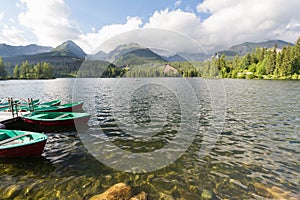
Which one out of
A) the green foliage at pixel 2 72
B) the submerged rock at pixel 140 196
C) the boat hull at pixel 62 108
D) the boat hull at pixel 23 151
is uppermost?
the green foliage at pixel 2 72

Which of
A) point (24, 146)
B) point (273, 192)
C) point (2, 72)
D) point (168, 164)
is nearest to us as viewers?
point (273, 192)

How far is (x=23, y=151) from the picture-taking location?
12.4m

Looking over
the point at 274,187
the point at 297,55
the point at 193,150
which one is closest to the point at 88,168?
the point at 193,150

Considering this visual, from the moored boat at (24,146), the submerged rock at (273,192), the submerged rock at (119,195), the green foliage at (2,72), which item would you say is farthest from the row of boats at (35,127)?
the green foliage at (2,72)

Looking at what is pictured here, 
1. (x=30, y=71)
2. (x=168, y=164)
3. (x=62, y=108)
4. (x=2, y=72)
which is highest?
(x=30, y=71)

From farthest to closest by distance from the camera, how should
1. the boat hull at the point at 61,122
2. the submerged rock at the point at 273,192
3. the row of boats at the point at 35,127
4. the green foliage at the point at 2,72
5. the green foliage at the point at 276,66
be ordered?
the green foliage at the point at 2,72, the green foliage at the point at 276,66, the boat hull at the point at 61,122, the row of boats at the point at 35,127, the submerged rock at the point at 273,192

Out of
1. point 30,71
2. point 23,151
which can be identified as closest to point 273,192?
point 23,151

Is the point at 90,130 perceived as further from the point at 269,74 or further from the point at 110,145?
the point at 269,74

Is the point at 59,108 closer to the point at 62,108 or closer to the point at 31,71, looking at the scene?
the point at 62,108

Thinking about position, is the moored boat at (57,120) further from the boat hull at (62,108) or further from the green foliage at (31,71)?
the green foliage at (31,71)

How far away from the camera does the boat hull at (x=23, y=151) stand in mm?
11984

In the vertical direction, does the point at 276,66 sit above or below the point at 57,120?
above

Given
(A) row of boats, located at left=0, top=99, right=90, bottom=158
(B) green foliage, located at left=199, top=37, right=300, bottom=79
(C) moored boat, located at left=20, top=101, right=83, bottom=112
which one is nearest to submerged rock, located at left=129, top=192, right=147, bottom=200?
(A) row of boats, located at left=0, top=99, right=90, bottom=158

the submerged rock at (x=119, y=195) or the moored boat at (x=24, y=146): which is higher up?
the moored boat at (x=24, y=146)
